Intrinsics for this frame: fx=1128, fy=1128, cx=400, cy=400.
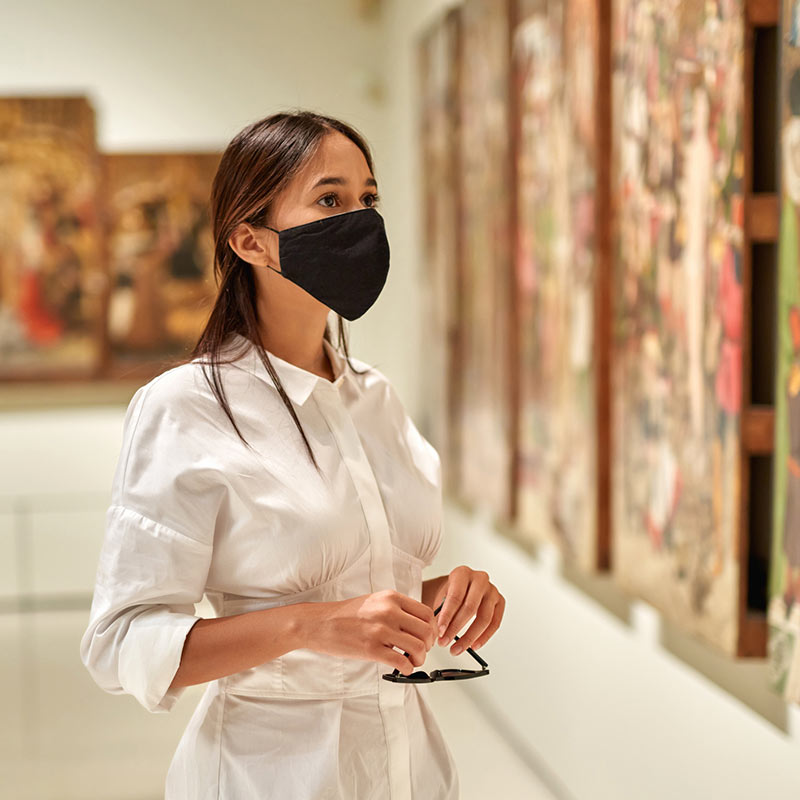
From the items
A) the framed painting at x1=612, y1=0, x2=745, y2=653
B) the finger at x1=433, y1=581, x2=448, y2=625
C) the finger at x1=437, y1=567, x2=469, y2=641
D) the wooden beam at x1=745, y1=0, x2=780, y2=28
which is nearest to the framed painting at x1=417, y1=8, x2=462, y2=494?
the framed painting at x1=612, y1=0, x2=745, y2=653

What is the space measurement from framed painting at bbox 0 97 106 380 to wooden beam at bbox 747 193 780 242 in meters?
8.02

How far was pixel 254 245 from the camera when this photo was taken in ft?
7.77

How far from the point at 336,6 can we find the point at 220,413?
940cm

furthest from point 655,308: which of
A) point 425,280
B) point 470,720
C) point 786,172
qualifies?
point 425,280

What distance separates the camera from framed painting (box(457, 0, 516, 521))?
21.8ft

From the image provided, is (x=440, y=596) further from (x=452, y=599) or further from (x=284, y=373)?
(x=284, y=373)

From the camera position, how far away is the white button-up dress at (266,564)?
2.12m

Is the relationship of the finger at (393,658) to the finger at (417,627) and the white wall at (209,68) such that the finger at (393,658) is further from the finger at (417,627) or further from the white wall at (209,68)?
the white wall at (209,68)

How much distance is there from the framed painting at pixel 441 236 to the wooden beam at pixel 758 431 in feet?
14.0

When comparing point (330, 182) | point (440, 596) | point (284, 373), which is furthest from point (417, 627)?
point (330, 182)

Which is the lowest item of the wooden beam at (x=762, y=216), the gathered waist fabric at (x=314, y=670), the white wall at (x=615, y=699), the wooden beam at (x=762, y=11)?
the white wall at (x=615, y=699)

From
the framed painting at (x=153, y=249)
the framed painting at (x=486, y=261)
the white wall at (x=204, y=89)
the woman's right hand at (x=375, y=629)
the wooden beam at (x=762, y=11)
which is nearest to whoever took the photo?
the woman's right hand at (x=375, y=629)

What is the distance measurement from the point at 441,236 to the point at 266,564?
21.3ft

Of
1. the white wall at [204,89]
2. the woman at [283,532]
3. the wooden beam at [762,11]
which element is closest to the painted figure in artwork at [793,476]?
the wooden beam at [762,11]
